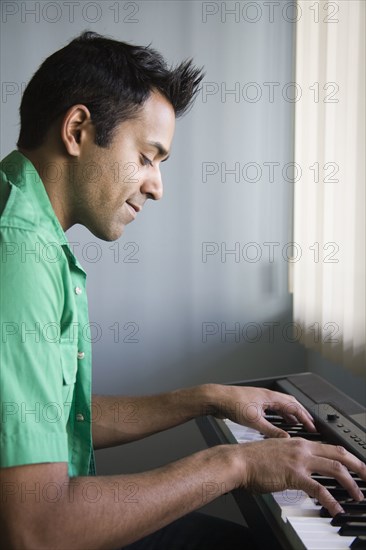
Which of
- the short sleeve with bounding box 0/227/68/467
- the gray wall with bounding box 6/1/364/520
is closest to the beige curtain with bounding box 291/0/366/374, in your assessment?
the gray wall with bounding box 6/1/364/520

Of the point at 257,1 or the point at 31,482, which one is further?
the point at 257,1

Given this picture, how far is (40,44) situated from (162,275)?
36.5 inches

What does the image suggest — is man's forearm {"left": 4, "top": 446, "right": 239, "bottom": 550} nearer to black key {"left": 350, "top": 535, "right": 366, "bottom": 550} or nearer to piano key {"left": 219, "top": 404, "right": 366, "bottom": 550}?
piano key {"left": 219, "top": 404, "right": 366, "bottom": 550}

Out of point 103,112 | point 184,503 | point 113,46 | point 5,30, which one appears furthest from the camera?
point 5,30

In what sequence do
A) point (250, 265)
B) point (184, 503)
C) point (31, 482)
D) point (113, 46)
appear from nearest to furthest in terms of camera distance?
point (31, 482) < point (184, 503) < point (113, 46) < point (250, 265)

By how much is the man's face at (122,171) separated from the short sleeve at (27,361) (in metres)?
0.28

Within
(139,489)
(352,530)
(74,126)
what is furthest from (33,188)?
(352,530)

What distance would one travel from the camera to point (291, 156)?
7.57 feet

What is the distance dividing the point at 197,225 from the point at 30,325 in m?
1.49

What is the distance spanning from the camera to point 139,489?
90cm

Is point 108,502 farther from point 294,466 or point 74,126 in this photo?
point 74,126

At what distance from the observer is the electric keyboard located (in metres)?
0.87

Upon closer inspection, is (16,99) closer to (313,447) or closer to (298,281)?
(298,281)

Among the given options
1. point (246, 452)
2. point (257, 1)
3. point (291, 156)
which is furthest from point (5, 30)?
point (246, 452)
